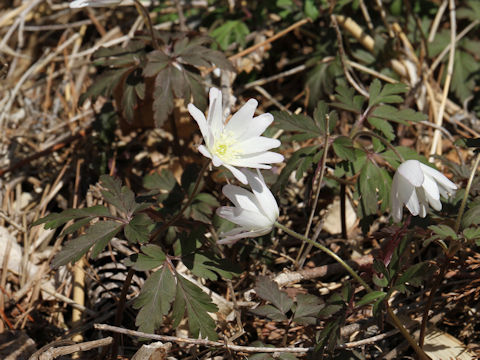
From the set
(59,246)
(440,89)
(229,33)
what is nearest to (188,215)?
(59,246)

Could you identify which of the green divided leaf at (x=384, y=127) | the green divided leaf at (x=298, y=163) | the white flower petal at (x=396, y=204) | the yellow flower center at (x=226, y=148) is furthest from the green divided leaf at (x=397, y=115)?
the yellow flower center at (x=226, y=148)

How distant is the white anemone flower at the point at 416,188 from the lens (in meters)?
2.04

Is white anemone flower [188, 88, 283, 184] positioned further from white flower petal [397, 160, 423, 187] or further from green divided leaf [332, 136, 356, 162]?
white flower petal [397, 160, 423, 187]

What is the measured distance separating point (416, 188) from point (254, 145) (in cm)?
66

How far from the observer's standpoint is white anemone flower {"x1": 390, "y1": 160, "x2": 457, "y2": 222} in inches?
80.2

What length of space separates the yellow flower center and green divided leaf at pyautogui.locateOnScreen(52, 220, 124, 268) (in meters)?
0.48

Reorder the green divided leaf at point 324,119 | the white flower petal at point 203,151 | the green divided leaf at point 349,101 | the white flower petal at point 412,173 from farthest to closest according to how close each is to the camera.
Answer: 1. the green divided leaf at point 349,101
2. the green divided leaf at point 324,119
3. the white flower petal at point 412,173
4. the white flower petal at point 203,151

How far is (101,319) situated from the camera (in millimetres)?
2559

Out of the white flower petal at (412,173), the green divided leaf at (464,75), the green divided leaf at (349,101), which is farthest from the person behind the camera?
the green divided leaf at (464,75)

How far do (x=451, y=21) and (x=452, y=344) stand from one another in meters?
2.21

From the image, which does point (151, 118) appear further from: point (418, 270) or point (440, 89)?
point (418, 270)

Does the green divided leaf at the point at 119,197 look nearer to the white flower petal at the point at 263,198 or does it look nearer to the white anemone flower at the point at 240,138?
the white anemone flower at the point at 240,138

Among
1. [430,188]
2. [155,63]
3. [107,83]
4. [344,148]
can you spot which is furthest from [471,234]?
[107,83]

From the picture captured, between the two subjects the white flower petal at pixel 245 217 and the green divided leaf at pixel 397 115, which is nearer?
the white flower petal at pixel 245 217
